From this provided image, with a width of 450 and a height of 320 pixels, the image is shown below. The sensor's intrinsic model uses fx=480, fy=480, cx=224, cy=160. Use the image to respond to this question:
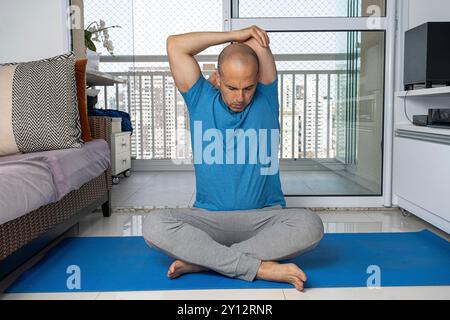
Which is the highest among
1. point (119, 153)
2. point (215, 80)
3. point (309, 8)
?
point (309, 8)

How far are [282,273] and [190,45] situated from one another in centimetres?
93

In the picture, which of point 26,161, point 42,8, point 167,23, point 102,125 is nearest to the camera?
point 26,161

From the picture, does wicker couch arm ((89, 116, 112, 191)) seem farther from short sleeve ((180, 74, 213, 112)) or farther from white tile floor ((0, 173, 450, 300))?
short sleeve ((180, 74, 213, 112))

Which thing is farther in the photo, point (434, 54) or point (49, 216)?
point (434, 54)

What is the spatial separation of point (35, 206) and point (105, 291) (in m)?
0.41

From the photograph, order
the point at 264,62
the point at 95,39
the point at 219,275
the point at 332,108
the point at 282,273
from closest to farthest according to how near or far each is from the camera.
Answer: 1. the point at 282,273
2. the point at 219,275
3. the point at 264,62
4. the point at 332,108
5. the point at 95,39

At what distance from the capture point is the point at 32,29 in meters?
3.10

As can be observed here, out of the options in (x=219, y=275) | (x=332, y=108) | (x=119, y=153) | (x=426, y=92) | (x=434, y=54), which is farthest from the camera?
(x=119, y=153)

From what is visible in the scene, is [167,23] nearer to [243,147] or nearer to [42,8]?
[42,8]

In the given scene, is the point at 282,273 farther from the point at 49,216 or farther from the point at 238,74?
the point at 49,216

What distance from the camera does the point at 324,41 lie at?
309 cm

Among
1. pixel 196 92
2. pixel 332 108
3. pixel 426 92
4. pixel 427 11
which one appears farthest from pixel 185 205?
pixel 427 11
